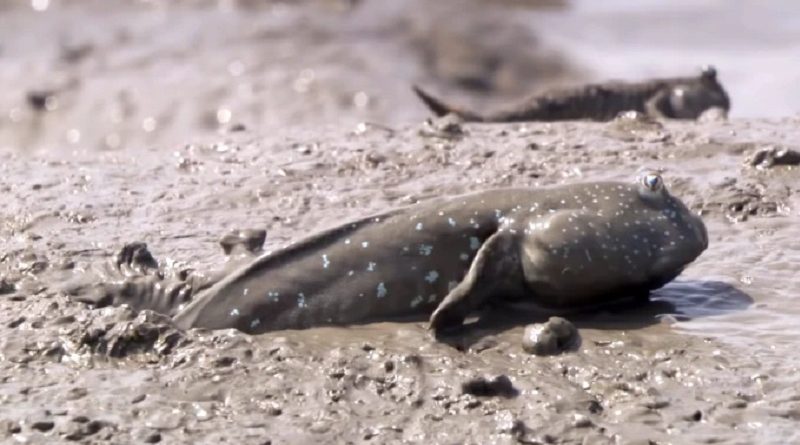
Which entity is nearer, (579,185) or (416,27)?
(579,185)

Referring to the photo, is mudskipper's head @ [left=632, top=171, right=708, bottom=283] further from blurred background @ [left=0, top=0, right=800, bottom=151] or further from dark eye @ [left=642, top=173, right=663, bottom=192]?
blurred background @ [left=0, top=0, right=800, bottom=151]

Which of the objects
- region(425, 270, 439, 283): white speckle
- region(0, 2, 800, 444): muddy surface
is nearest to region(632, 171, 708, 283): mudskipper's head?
region(0, 2, 800, 444): muddy surface

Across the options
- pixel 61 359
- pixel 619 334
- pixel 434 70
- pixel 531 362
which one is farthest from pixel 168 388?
pixel 434 70

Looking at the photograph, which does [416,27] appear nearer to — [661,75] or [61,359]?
[661,75]

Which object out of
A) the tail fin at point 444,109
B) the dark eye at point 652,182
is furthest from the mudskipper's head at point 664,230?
the tail fin at point 444,109

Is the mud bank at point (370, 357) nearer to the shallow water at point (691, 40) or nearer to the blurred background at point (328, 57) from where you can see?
the blurred background at point (328, 57)

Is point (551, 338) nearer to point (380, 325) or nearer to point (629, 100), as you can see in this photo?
point (380, 325)

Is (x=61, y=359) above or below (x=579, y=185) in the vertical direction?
below
